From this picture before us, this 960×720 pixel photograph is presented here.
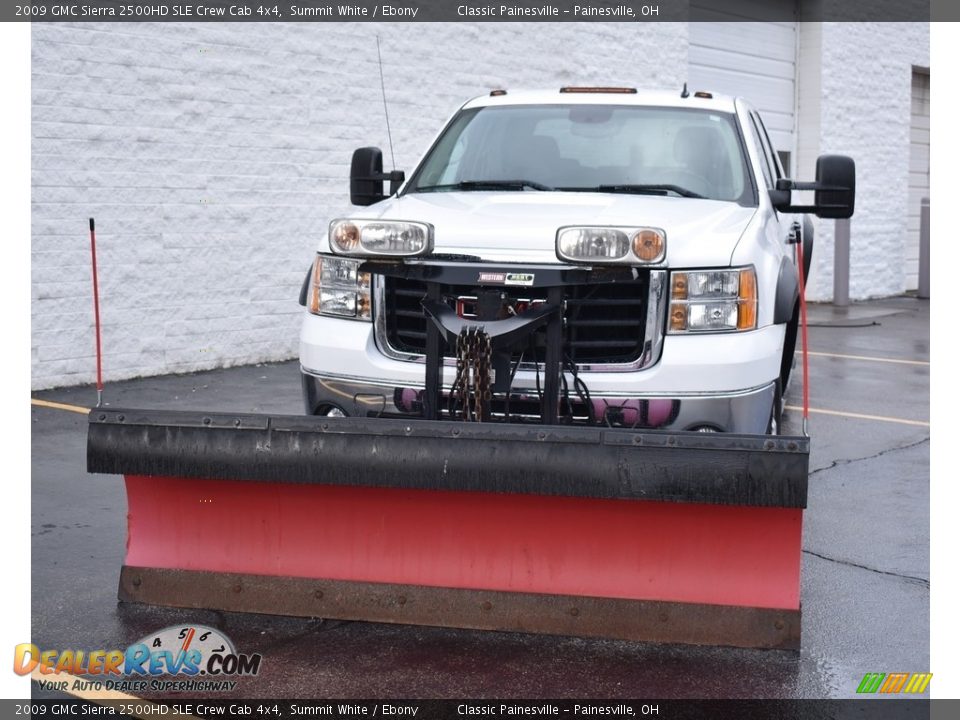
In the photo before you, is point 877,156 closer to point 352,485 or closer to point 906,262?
point 906,262

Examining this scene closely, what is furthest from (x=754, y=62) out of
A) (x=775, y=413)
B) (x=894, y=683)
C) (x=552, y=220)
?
(x=894, y=683)

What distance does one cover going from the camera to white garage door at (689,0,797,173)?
15758mm

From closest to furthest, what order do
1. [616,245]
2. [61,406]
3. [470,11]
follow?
[616,245] → [61,406] → [470,11]

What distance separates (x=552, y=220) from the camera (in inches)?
194

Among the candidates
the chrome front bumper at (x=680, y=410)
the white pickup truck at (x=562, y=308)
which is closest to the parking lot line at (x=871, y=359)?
the white pickup truck at (x=562, y=308)

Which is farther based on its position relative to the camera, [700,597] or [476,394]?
[476,394]

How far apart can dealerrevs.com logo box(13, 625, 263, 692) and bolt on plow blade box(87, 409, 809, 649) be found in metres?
0.30

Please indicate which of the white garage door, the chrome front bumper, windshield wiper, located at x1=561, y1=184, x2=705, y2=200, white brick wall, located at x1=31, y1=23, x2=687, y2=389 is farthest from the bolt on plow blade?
the white garage door

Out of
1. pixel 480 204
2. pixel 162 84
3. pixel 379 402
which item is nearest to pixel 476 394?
pixel 379 402

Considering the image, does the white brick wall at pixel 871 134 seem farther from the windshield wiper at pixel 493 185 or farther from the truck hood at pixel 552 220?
the truck hood at pixel 552 220

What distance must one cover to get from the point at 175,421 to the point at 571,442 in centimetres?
139

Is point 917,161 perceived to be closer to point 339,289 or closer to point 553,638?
point 339,289

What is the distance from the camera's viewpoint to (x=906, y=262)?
2011 cm

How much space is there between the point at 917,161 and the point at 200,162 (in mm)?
13772
